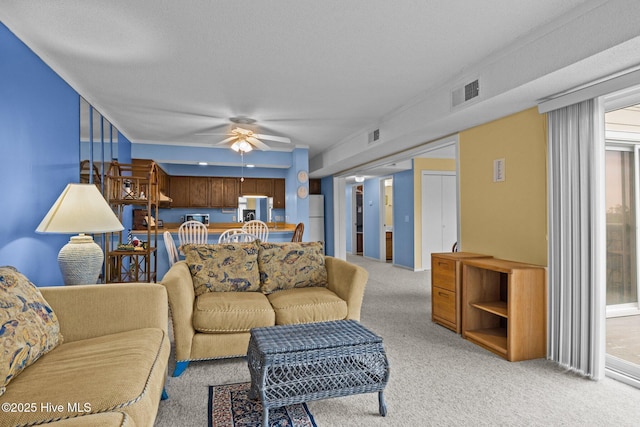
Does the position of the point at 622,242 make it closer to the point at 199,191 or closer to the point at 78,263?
the point at 78,263

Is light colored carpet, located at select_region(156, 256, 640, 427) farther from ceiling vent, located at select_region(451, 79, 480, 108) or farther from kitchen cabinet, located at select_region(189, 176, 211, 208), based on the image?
kitchen cabinet, located at select_region(189, 176, 211, 208)

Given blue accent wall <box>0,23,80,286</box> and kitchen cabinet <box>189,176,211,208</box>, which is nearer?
blue accent wall <box>0,23,80,286</box>

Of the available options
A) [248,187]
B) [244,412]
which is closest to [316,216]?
[248,187]

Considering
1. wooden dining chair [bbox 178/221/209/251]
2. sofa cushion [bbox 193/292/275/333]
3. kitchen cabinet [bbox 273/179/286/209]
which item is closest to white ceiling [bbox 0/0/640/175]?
wooden dining chair [bbox 178/221/209/251]

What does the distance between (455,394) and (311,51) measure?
278cm

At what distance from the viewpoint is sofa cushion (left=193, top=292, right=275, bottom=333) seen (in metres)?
2.74

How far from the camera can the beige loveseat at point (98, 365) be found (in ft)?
4.21

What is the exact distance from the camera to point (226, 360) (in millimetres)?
2992

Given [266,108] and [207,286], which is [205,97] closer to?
[266,108]

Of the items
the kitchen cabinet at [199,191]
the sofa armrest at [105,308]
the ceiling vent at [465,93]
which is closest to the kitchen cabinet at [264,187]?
the kitchen cabinet at [199,191]

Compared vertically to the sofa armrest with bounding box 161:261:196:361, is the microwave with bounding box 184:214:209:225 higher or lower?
higher

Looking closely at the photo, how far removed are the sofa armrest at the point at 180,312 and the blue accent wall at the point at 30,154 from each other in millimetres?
1149

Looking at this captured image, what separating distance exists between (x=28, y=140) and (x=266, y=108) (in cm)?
255

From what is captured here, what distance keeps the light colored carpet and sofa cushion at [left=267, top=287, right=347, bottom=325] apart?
1.66 ft
